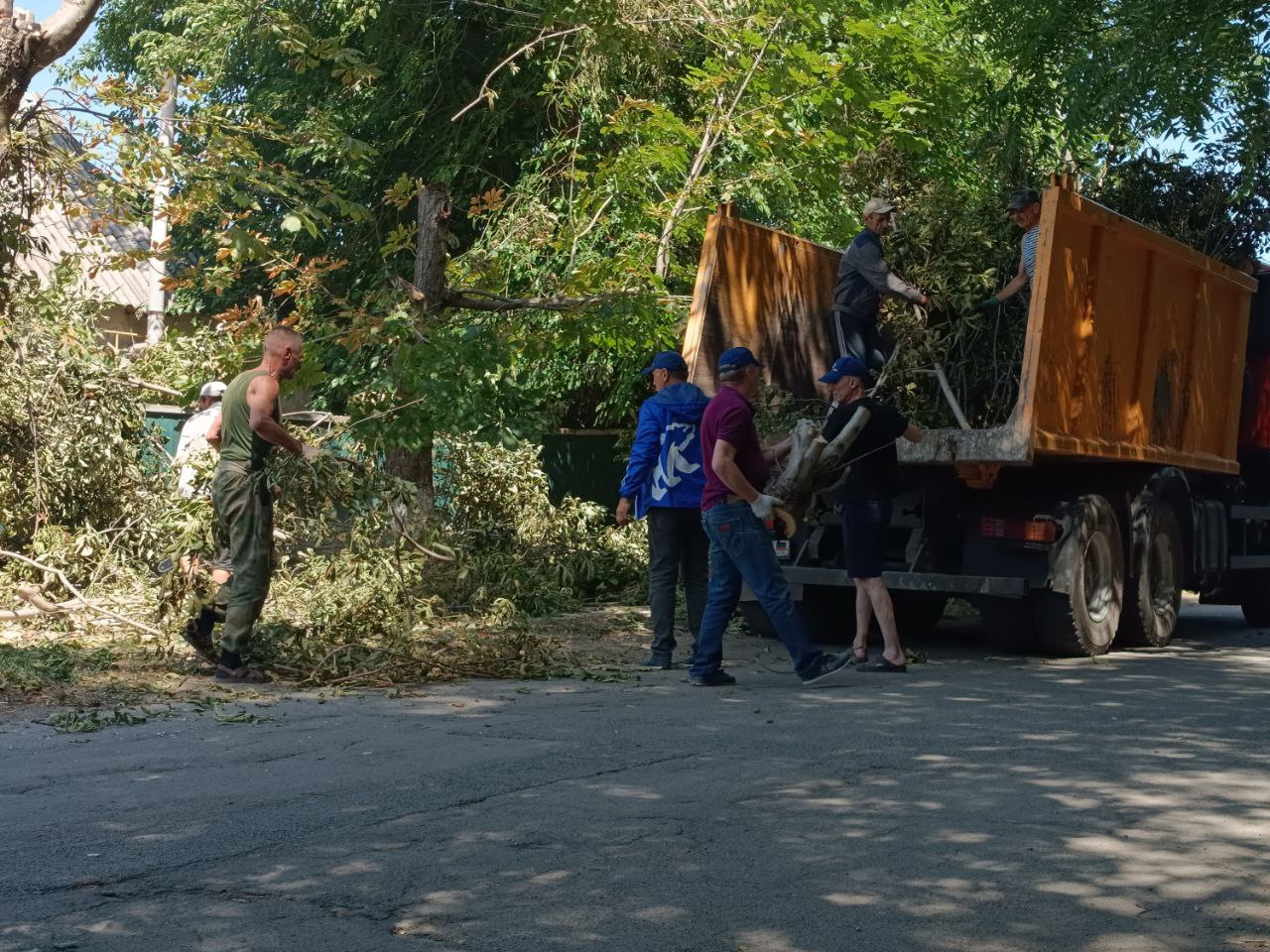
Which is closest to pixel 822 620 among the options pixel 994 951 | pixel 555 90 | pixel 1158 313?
pixel 1158 313

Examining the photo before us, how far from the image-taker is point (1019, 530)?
1034 cm

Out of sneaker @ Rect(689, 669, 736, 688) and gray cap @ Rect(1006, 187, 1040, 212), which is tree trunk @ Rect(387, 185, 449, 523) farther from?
gray cap @ Rect(1006, 187, 1040, 212)

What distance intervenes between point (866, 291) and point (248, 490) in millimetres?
4719

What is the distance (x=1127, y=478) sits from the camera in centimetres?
1126

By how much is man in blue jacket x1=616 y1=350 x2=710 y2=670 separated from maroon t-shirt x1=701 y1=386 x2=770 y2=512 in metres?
0.87

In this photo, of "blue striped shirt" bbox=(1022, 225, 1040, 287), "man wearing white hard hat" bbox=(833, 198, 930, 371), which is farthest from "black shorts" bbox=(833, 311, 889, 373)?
"blue striped shirt" bbox=(1022, 225, 1040, 287)

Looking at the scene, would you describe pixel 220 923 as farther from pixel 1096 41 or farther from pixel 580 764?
pixel 1096 41

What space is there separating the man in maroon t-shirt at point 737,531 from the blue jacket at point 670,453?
0.73 m

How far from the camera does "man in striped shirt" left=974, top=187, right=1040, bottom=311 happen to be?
34.2 ft

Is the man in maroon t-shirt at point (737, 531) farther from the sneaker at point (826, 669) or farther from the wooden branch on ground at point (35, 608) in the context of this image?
the wooden branch on ground at point (35, 608)

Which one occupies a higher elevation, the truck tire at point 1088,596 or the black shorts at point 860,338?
the black shorts at point 860,338

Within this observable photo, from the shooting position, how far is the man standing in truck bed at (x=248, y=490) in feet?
28.9

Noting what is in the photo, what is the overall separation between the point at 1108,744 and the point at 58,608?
7154 mm

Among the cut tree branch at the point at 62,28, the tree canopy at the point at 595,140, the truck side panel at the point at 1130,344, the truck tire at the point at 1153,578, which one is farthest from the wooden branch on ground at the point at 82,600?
the truck tire at the point at 1153,578
